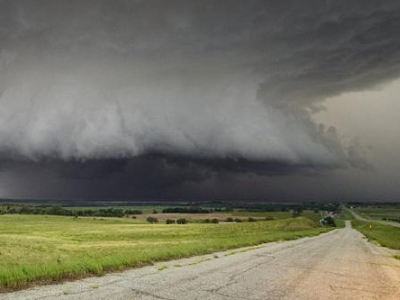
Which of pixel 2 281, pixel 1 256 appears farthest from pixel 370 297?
pixel 1 256

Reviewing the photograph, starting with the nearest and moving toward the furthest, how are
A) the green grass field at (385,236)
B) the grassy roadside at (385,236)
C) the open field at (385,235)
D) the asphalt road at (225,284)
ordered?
the asphalt road at (225,284) → the green grass field at (385,236) → the grassy roadside at (385,236) → the open field at (385,235)

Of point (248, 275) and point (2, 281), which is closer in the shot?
point (2, 281)

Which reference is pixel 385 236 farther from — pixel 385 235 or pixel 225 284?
pixel 225 284

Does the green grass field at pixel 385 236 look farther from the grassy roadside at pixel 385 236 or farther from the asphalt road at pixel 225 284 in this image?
the asphalt road at pixel 225 284

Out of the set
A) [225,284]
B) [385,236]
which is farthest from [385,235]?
[225,284]

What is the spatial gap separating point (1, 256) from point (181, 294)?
2546 cm

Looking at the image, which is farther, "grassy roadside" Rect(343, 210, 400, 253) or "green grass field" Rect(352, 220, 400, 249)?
"grassy roadside" Rect(343, 210, 400, 253)

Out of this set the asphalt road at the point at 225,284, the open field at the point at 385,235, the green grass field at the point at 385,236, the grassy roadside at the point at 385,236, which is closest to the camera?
the asphalt road at the point at 225,284

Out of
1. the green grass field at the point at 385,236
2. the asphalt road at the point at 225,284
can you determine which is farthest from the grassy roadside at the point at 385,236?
the asphalt road at the point at 225,284

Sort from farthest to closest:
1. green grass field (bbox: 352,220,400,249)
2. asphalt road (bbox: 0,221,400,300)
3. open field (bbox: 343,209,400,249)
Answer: open field (bbox: 343,209,400,249), green grass field (bbox: 352,220,400,249), asphalt road (bbox: 0,221,400,300)

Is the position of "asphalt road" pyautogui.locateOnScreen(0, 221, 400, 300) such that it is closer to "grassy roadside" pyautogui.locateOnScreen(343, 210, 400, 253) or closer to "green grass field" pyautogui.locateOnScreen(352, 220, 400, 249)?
"green grass field" pyautogui.locateOnScreen(352, 220, 400, 249)

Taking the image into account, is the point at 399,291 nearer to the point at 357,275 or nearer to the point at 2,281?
the point at 357,275

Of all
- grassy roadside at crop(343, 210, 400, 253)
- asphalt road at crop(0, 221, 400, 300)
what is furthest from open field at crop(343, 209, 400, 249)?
asphalt road at crop(0, 221, 400, 300)

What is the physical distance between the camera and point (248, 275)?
20.2 meters
